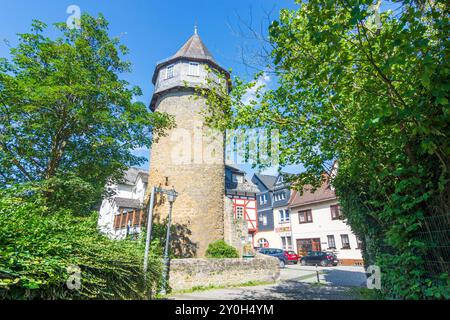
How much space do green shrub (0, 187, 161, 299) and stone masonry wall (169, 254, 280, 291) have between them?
4724 millimetres

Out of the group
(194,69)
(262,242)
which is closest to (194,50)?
(194,69)

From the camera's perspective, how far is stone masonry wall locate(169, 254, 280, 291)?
436 inches

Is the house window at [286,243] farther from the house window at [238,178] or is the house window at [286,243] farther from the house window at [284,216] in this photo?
the house window at [238,178]

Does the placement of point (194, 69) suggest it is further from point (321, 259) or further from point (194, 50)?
point (321, 259)

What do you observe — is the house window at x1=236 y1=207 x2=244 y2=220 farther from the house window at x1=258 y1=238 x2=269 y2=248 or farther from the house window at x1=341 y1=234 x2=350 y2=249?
the house window at x1=258 y1=238 x2=269 y2=248

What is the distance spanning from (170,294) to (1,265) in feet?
26.9

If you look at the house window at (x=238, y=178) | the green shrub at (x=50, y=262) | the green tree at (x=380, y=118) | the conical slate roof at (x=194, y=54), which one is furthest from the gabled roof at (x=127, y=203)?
the green tree at (x=380, y=118)

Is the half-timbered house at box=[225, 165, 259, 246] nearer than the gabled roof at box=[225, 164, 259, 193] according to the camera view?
Yes

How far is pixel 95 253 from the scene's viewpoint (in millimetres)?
5168

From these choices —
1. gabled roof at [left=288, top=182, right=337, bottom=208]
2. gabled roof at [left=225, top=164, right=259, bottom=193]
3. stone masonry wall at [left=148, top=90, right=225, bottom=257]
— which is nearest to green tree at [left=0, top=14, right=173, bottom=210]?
stone masonry wall at [left=148, top=90, right=225, bottom=257]

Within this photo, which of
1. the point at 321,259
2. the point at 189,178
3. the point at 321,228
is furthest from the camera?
the point at 321,228

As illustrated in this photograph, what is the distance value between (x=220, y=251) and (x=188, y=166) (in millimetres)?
5856

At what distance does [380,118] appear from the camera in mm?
3855

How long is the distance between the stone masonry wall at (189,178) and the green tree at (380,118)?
27.5ft
